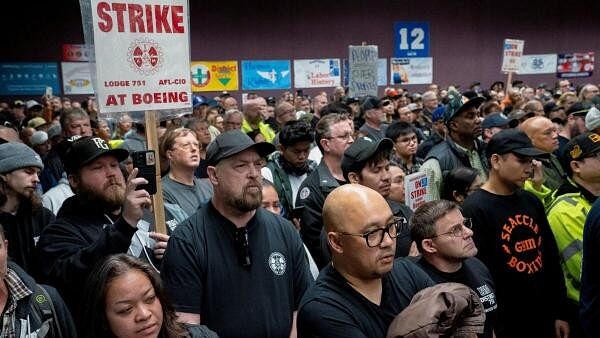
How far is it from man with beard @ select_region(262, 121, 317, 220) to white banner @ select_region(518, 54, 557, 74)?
1858 cm

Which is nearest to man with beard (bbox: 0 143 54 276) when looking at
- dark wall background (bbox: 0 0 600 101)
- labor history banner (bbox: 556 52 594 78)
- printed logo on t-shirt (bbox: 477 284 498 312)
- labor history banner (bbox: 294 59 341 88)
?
printed logo on t-shirt (bbox: 477 284 498 312)

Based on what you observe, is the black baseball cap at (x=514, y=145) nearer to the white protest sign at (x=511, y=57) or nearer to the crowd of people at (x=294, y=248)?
the crowd of people at (x=294, y=248)

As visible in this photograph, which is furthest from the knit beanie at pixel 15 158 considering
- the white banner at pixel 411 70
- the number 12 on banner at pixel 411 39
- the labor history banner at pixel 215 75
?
the number 12 on banner at pixel 411 39

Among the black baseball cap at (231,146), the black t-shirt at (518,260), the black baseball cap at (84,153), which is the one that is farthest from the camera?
the black t-shirt at (518,260)

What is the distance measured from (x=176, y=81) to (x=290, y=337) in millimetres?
1588

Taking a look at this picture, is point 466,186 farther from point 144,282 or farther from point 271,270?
point 144,282

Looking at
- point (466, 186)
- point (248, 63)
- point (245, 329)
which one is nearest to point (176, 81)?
point (245, 329)

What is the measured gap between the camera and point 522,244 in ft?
12.4

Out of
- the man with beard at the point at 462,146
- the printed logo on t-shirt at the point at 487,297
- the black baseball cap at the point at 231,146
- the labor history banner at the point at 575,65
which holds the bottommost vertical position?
the printed logo on t-shirt at the point at 487,297

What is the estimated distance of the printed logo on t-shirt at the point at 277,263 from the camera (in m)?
3.09

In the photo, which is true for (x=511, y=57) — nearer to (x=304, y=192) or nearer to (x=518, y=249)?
(x=304, y=192)

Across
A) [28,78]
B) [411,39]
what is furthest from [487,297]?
[411,39]

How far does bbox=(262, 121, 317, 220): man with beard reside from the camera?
5301mm

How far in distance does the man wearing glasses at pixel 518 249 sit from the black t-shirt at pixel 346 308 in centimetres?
132
